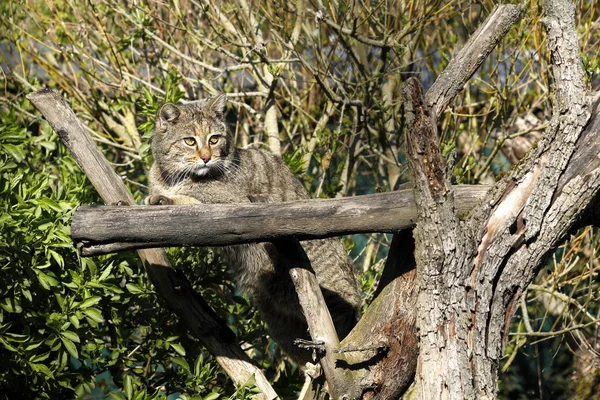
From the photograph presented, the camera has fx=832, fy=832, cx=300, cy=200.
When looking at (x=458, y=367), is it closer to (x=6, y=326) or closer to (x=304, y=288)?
(x=304, y=288)

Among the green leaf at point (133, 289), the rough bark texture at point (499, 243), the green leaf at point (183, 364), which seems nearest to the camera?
the rough bark texture at point (499, 243)

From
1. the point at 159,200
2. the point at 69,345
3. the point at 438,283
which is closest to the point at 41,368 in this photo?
the point at 69,345

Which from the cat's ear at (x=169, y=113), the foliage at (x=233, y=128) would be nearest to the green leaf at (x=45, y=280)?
the foliage at (x=233, y=128)

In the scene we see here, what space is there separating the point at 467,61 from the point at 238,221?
44.6 inches

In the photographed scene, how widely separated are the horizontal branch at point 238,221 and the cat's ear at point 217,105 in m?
1.59

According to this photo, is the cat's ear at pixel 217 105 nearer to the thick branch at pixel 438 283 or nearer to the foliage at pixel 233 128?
the foliage at pixel 233 128

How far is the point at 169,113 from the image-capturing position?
484 centimetres

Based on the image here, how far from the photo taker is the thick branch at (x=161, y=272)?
430 cm

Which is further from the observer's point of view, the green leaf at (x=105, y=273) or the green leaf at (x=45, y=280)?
the green leaf at (x=105, y=273)

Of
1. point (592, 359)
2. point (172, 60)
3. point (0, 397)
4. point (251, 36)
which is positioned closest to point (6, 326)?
point (0, 397)

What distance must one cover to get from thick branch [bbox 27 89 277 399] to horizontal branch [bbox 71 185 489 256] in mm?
806

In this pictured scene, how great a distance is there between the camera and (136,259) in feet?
15.6

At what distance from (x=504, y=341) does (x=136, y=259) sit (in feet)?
7.19

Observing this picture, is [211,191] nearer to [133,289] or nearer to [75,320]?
[133,289]
